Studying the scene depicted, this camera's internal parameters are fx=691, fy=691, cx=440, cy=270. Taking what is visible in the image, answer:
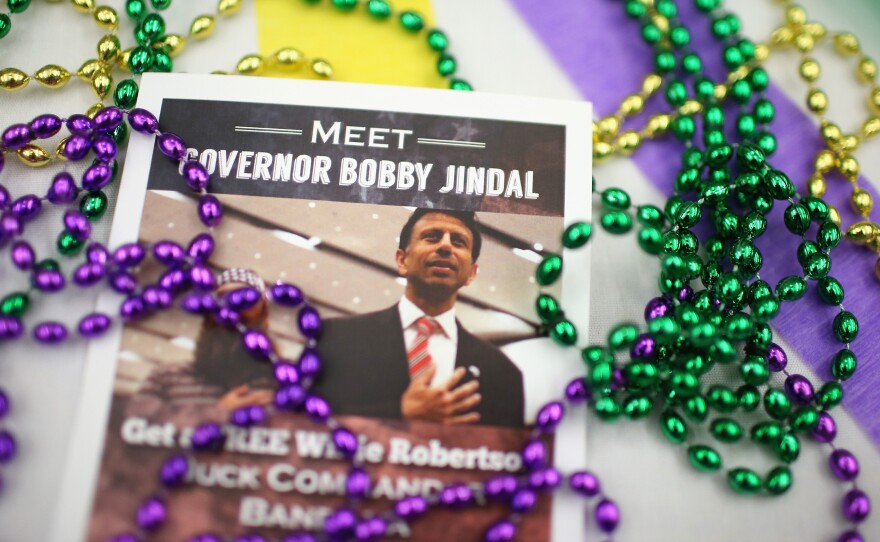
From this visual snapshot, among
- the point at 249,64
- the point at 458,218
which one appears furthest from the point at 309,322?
the point at 249,64

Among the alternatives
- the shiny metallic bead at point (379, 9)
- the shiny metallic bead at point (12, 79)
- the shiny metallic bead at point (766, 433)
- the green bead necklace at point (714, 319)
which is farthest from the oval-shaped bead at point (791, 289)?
the shiny metallic bead at point (12, 79)

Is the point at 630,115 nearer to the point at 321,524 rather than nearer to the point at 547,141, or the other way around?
the point at 547,141

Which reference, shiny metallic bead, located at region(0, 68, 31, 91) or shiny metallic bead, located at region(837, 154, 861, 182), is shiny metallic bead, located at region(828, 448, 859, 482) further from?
shiny metallic bead, located at region(0, 68, 31, 91)

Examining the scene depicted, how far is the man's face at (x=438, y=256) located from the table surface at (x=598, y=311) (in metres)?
0.12

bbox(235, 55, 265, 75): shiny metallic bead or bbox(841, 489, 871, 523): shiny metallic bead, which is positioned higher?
bbox(235, 55, 265, 75): shiny metallic bead

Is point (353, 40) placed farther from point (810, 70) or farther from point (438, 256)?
point (810, 70)

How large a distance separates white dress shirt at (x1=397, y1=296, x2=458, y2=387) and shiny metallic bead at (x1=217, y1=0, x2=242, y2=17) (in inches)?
13.4

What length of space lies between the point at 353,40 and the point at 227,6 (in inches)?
4.9

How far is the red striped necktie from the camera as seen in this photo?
55 centimetres

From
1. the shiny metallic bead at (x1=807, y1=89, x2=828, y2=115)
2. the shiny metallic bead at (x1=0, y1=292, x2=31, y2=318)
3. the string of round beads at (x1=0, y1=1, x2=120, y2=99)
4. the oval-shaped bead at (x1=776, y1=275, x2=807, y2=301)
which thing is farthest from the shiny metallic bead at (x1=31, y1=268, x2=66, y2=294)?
the shiny metallic bead at (x1=807, y1=89, x2=828, y2=115)

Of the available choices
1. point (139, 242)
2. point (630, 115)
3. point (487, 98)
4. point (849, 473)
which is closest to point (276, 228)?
point (139, 242)

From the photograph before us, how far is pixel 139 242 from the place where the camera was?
572 millimetres

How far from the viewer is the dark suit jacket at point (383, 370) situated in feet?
1.78

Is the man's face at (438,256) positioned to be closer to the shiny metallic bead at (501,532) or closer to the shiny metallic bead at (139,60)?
the shiny metallic bead at (501,532)
